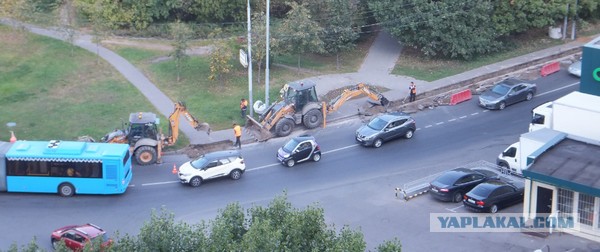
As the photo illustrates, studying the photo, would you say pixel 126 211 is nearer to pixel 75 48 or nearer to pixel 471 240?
pixel 471 240

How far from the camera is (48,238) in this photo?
1303 inches

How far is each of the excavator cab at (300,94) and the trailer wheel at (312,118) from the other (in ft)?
1.77

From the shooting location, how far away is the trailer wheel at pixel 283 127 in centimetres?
4250

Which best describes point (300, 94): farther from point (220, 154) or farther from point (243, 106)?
point (220, 154)

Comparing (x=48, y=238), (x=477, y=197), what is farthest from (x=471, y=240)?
(x=48, y=238)

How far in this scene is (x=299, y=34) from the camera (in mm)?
49438

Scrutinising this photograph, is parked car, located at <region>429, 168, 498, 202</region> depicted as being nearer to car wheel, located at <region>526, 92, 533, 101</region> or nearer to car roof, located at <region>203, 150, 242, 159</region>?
car roof, located at <region>203, 150, 242, 159</region>

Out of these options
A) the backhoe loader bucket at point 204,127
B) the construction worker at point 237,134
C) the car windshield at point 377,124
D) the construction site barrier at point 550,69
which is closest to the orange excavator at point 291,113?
the construction worker at point 237,134

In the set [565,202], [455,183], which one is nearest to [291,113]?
[455,183]

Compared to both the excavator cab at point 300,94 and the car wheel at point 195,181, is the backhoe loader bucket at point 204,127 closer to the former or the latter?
the excavator cab at point 300,94

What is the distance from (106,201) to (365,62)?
2256 centimetres

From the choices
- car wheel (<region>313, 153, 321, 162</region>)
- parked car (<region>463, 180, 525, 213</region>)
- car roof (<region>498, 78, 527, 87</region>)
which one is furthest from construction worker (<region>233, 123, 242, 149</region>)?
car roof (<region>498, 78, 527, 87</region>)

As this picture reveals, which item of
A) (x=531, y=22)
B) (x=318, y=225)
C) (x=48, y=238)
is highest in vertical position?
(x=531, y=22)

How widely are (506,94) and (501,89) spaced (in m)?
0.55
